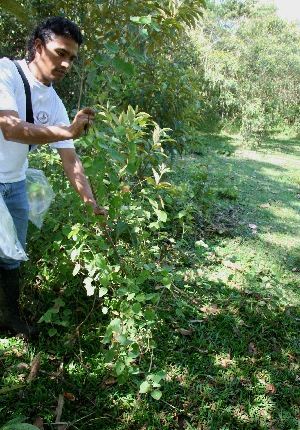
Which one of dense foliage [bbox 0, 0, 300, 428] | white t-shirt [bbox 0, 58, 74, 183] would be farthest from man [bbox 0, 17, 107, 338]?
dense foliage [bbox 0, 0, 300, 428]

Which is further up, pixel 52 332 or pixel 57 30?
pixel 57 30

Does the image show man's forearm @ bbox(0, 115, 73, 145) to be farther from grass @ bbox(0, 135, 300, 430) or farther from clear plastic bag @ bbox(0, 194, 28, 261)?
grass @ bbox(0, 135, 300, 430)

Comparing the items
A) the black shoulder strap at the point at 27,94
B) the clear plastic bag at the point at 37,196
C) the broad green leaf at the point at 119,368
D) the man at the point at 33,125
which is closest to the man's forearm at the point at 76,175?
the man at the point at 33,125

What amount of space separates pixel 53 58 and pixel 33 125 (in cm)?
45

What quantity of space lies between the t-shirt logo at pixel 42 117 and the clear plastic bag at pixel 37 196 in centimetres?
41

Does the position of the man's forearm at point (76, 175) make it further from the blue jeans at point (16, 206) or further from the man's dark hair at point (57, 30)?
the man's dark hair at point (57, 30)

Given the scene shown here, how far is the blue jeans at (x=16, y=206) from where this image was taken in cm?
Answer: 190

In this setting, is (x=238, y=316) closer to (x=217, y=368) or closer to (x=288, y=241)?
(x=217, y=368)

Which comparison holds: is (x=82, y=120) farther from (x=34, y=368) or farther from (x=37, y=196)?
(x=34, y=368)

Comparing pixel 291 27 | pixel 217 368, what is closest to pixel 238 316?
pixel 217 368

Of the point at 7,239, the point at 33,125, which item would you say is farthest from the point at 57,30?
the point at 7,239

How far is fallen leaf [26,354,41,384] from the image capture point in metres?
1.88

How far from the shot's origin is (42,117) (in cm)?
181

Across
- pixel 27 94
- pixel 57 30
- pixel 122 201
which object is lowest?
pixel 122 201
